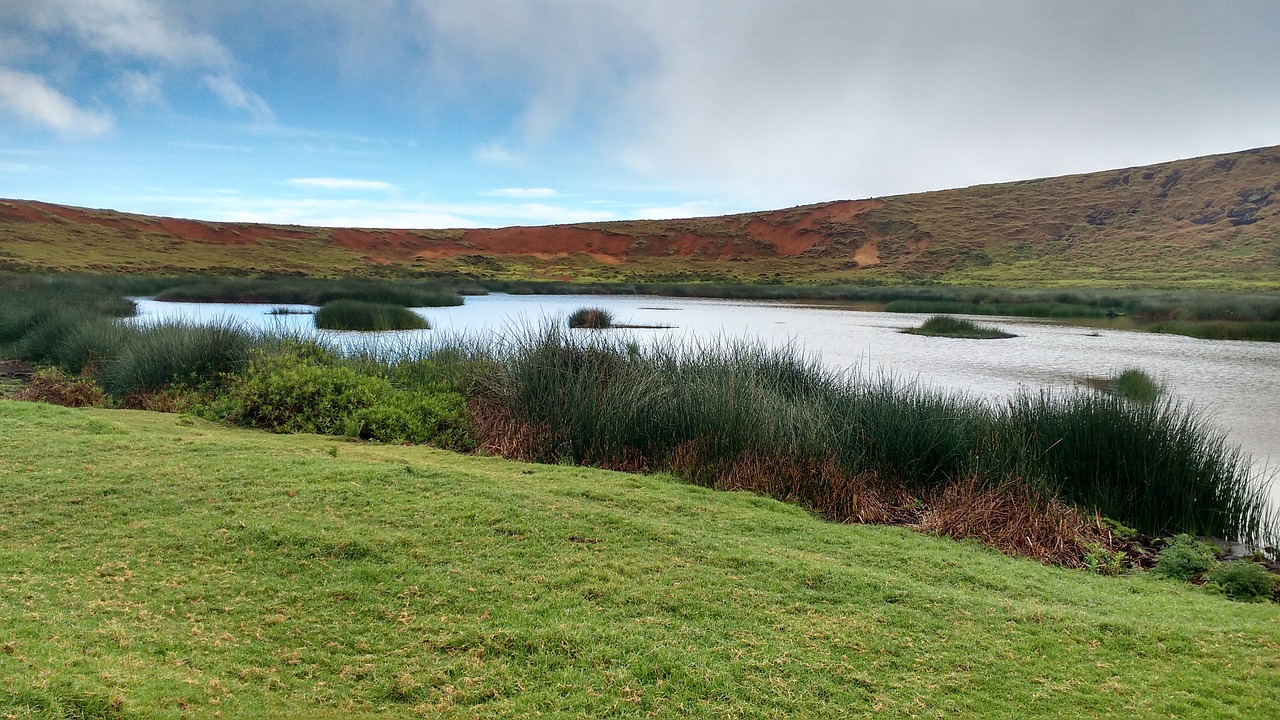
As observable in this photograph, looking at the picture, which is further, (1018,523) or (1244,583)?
(1018,523)

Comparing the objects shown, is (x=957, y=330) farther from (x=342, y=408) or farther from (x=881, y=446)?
(x=342, y=408)

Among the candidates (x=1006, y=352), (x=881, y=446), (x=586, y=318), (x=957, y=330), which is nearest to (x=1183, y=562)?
(x=881, y=446)

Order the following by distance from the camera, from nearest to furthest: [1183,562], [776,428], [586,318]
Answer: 1. [1183,562]
2. [776,428]
3. [586,318]

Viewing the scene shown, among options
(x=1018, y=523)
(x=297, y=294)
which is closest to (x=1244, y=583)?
(x=1018, y=523)

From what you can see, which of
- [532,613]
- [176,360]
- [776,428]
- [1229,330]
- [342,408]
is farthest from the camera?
[1229,330]

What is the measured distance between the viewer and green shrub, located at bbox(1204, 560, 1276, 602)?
15.9ft

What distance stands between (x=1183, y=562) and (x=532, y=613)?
5001 mm

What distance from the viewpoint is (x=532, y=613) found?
3430mm

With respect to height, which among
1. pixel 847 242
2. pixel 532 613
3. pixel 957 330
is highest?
pixel 847 242

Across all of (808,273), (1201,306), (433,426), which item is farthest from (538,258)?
(433,426)

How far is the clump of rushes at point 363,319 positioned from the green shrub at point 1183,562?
19686 millimetres

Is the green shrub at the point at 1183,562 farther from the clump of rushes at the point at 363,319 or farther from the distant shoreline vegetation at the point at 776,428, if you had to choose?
the clump of rushes at the point at 363,319

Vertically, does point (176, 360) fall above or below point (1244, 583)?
above

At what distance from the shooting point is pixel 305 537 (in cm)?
414
